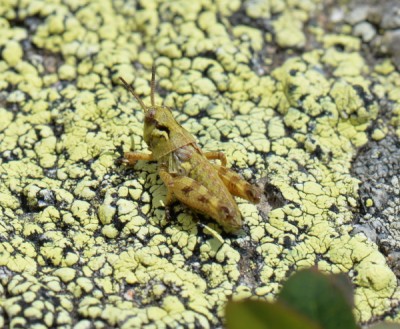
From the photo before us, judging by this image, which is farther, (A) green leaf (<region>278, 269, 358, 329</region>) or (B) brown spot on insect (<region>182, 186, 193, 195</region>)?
(B) brown spot on insect (<region>182, 186, 193, 195</region>)

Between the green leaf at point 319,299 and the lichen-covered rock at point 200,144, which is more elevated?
the green leaf at point 319,299

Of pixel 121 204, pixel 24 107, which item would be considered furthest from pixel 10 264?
pixel 24 107

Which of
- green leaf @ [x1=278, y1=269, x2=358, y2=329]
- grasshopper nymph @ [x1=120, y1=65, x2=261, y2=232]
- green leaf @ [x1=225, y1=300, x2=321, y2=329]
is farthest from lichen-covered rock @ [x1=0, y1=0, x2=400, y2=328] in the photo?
green leaf @ [x1=225, y1=300, x2=321, y2=329]

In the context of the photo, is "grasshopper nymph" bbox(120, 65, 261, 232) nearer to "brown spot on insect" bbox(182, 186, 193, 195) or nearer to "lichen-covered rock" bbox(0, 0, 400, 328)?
"brown spot on insect" bbox(182, 186, 193, 195)

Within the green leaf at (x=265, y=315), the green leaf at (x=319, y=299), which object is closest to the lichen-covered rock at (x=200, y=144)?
the green leaf at (x=319, y=299)

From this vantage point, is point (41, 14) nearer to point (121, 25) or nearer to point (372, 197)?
point (121, 25)

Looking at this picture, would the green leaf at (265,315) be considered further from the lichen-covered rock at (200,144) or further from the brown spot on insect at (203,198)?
A: the brown spot on insect at (203,198)
